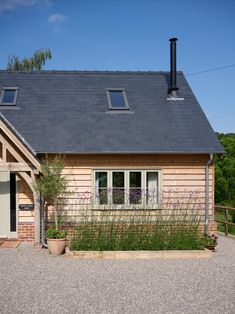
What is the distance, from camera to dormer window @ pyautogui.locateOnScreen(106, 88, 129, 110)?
15.7 m

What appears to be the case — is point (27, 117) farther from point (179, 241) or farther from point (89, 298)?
point (89, 298)

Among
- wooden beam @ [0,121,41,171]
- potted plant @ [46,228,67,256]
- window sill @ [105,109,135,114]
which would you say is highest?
window sill @ [105,109,135,114]

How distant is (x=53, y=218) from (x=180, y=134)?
4.95m

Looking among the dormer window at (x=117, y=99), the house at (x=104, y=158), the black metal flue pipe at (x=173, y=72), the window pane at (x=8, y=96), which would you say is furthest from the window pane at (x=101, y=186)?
the black metal flue pipe at (x=173, y=72)

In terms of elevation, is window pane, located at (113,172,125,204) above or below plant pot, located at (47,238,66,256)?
above

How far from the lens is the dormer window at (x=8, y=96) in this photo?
15539mm

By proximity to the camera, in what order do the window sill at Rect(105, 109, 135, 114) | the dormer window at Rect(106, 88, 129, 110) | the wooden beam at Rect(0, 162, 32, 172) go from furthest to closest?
the dormer window at Rect(106, 88, 129, 110) < the window sill at Rect(105, 109, 135, 114) < the wooden beam at Rect(0, 162, 32, 172)

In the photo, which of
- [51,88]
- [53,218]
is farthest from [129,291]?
[51,88]

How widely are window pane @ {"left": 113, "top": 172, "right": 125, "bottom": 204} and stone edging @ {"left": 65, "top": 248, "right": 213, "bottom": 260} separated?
2.82 m

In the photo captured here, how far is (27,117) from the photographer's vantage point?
48.6 feet

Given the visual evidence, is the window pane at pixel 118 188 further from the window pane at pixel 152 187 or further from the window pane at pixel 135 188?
the window pane at pixel 152 187

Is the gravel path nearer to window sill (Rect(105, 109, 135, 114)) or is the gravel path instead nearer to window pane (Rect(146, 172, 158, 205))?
window pane (Rect(146, 172, 158, 205))

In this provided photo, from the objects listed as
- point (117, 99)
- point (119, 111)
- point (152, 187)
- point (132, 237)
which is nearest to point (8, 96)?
point (117, 99)

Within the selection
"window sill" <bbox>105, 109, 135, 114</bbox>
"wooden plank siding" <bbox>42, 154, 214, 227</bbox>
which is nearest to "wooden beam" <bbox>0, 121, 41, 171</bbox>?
"wooden plank siding" <bbox>42, 154, 214, 227</bbox>
